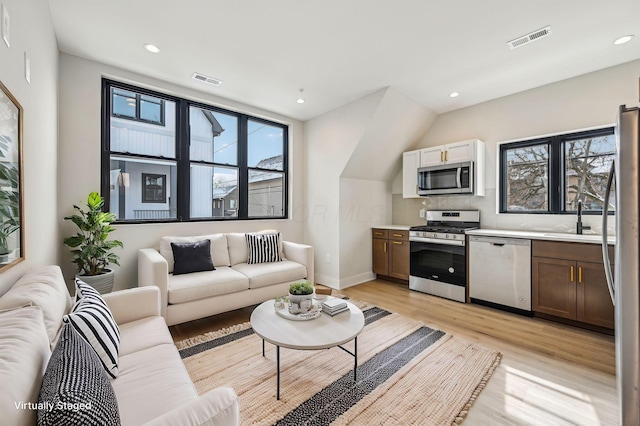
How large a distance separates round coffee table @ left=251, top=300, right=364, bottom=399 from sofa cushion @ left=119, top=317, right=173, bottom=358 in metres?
0.54

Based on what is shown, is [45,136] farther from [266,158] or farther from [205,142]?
[266,158]

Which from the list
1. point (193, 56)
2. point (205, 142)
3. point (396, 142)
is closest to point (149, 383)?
point (193, 56)

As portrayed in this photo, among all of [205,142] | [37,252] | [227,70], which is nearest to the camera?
[37,252]

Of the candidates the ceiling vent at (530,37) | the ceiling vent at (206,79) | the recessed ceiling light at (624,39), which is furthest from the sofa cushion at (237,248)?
the recessed ceiling light at (624,39)

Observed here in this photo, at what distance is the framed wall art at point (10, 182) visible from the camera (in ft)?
4.14

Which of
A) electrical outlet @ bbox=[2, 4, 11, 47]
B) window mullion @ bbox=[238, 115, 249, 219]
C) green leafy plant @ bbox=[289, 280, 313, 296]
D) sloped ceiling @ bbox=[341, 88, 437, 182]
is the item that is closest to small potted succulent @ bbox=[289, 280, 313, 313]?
green leafy plant @ bbox=[289, 280, 313, 296]

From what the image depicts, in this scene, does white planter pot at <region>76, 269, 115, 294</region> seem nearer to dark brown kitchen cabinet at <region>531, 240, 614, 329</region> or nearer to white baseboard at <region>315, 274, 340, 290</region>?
white baseboard at <region>315, 274, 340, 290</region>

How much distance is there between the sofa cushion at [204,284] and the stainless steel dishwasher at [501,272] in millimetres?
2711

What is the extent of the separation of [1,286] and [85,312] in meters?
0.37

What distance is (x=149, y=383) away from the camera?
1.21 m

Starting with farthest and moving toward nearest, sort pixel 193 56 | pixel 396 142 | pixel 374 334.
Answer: pixel 396 142, pixel 193 56, pixel 374 334

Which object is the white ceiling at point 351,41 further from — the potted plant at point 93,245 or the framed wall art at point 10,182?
the potted plant at point 93,245

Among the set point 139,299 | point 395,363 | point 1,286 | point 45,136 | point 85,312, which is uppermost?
point 45,136

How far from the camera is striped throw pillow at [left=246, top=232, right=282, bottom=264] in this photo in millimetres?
3498
